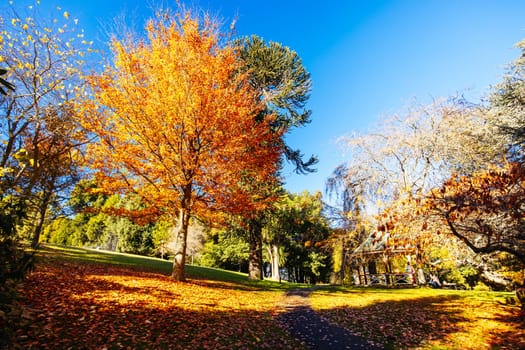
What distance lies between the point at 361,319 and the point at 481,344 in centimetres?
321

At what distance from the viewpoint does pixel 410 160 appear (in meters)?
14.6

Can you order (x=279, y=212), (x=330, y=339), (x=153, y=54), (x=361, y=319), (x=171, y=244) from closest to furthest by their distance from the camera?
(x=330, y=339), (x=361, y=319), (x=153, y=54), (x=279, y=212), (x=171, y=244)

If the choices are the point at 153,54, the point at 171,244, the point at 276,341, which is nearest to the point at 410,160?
the point at 276,341

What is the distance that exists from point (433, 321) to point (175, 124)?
1120cm

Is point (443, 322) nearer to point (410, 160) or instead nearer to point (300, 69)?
point (410, 160)

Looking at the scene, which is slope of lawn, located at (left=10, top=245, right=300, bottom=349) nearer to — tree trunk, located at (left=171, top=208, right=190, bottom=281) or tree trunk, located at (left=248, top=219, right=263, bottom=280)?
tree trunk, located at (left=171, top=208, right=190, bottom=281)

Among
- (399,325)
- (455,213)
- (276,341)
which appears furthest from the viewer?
(399,325)

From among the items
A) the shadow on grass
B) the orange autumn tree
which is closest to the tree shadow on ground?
the shadow on grass

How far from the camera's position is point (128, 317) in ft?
19.7

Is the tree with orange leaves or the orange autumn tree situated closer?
the tree with orange leaves

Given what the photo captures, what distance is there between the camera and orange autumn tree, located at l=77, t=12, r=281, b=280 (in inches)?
374

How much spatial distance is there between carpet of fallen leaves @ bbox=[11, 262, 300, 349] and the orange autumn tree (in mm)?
3316

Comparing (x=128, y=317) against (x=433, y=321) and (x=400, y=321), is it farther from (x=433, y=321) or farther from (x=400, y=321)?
(x=433, y=321)

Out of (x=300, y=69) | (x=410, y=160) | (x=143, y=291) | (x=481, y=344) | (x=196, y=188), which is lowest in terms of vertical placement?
(x=481, y=344)
